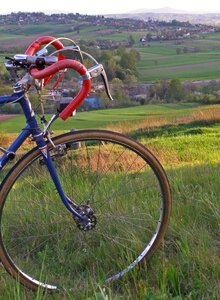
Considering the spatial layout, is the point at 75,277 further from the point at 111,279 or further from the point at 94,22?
the point at 94,22

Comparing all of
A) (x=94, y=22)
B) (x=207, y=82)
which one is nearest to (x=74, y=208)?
(x=207, y=82)

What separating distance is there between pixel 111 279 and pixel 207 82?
160 feet

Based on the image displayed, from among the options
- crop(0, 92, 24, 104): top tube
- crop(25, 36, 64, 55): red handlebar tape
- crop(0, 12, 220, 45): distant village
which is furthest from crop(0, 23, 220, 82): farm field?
crop(0, 92, 24, 104): top tube

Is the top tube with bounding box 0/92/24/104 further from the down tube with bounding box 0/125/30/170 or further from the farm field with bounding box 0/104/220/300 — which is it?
the farm field with bounding box 0/104/220/300

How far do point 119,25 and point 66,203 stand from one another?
278ft

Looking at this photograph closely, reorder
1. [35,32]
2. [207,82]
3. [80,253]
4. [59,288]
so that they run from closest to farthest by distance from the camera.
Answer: [59,288], [80,253], [207,82], [35,32]

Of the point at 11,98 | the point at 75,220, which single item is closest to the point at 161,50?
the point at 75,220

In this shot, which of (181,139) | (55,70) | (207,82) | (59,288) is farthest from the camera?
(207,82)

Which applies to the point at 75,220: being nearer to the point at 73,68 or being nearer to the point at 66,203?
the point at 66,203

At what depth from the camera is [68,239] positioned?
3.00 m

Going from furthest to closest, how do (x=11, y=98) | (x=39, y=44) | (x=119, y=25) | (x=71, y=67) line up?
(x=119, y=25) → (x=39, y=44) → (x=11, y=98) → (x=71, y=67)

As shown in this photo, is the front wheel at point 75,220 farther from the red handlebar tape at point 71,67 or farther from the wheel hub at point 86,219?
the red handlebar tape at point 71,67

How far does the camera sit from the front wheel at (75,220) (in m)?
2.57

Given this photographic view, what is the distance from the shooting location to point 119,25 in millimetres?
84375
